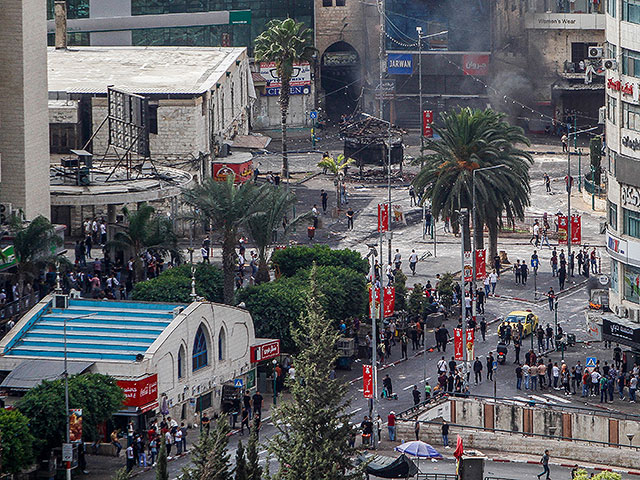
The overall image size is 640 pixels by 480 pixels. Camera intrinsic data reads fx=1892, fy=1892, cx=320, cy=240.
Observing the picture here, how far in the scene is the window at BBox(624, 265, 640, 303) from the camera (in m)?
80.9

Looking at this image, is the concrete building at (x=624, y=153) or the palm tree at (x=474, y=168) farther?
the palm tree at (x=474, y=168)

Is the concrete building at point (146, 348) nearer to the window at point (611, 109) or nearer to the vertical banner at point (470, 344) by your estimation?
the vertical banner at point (470, 344)

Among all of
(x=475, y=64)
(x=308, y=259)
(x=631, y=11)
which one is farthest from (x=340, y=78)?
(x=631, y=11)

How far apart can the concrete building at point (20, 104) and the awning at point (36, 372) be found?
2267 cm

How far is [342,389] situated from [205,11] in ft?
312

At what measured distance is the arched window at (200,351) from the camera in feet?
245

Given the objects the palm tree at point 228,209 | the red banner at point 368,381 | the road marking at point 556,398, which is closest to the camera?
the red banner at point 368,381

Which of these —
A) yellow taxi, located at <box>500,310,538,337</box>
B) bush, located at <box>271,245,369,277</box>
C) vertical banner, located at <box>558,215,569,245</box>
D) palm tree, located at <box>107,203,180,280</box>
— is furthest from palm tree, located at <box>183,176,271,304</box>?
vertical banner, located at <box>558,215,569,245</box>

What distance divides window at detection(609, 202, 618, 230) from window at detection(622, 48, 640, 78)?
6081mm

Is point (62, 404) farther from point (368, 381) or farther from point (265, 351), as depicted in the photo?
point (265, 351)

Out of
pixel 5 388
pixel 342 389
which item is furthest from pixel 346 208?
pixel 342 389

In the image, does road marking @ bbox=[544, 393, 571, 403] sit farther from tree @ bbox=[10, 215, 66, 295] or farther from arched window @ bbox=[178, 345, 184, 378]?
tree @ bbox=[10, 215, 66, 295]

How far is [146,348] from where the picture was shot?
236ft

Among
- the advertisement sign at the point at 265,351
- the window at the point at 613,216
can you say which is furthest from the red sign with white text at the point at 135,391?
the window at the point at 613,216
